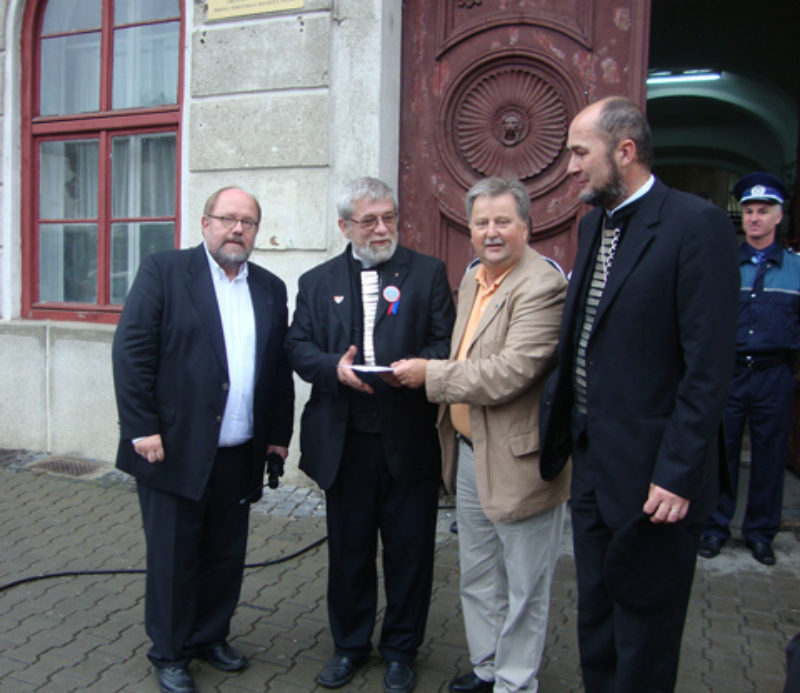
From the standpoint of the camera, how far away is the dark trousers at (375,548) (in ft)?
9.87

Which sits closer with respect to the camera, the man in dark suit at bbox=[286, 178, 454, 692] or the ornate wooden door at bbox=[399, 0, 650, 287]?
the man in dark suit at bbox=[286, 178, 454, 692]

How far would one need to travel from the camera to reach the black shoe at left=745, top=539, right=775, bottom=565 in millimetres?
4258

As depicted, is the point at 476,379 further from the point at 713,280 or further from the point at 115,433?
the point at 115,433

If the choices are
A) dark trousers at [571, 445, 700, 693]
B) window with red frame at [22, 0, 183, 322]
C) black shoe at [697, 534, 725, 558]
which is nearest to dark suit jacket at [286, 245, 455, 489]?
dark trousers at [571, 445, 700, 693]

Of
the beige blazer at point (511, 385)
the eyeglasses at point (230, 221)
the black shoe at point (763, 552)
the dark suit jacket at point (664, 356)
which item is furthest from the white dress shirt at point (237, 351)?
the black shoe at point (763, 552)

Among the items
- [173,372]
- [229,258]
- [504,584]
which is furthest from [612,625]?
[229,258]

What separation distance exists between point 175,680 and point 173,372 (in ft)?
3.88

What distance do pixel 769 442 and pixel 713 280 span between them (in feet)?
8.85

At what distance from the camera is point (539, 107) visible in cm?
496

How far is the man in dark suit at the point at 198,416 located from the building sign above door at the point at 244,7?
2706 millimetres

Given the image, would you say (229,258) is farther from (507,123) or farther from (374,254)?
(507,123)

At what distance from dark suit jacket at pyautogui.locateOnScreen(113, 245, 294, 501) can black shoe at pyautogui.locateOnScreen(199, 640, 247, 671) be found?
0.73 meters

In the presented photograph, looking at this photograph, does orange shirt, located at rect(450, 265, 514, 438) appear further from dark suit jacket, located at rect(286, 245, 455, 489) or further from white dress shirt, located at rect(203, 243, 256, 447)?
white dress shirt, located at rect(203, 243, 256, 447)

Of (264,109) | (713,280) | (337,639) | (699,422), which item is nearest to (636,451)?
(699,422)
